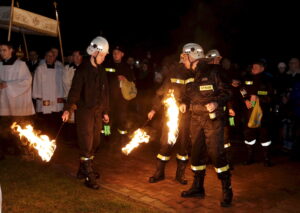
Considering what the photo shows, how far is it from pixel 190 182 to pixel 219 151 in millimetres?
1458

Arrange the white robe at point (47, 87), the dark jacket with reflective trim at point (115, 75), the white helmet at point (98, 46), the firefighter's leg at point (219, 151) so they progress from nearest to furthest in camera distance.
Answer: the firefighter's leg at point (219, 151) → the white helmet at point (98, 46) → the dark jacket with reflective trim at point (115, 75) → the white robe at point (47, 87)

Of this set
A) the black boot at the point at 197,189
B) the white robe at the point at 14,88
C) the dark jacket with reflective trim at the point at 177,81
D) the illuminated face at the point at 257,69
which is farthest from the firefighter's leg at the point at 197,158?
the white robe at the point at 14,88

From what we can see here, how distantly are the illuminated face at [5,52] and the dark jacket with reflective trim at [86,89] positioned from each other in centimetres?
245

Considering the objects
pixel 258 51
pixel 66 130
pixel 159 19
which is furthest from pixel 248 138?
pixel 159 19

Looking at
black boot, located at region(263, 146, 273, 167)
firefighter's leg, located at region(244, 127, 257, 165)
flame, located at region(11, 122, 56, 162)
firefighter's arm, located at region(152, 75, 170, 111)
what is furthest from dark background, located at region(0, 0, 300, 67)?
flame, located at region(11, 122, 56, 162)

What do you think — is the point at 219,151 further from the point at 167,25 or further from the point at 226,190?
the point at 167,25

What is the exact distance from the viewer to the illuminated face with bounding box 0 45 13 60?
7758mm

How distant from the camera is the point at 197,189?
5.95 meters

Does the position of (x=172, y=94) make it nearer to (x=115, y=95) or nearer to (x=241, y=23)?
(x=115, y=95)

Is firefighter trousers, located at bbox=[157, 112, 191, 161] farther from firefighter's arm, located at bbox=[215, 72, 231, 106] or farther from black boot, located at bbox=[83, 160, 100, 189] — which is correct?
black boot, located at bbox=[83, 160, 100, 189]

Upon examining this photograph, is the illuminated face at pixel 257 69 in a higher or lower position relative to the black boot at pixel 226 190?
higher

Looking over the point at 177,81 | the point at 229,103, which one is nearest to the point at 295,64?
the point at 229,103

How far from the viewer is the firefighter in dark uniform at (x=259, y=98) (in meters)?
7.87

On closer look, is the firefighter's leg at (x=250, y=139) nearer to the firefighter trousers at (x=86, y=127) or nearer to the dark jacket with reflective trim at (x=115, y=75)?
the dark jacket with reflective trim at (x=115, y=75)
